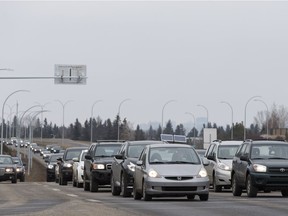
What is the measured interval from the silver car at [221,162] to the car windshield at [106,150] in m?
3.52

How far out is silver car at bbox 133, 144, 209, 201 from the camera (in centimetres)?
2475

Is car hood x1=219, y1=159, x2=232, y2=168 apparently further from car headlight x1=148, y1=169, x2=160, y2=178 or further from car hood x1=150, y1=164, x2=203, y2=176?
car headlight x1=148, y1=169, x2=160, y2=178

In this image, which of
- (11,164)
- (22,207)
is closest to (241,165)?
→ (22,207)

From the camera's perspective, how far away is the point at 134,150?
2998cm

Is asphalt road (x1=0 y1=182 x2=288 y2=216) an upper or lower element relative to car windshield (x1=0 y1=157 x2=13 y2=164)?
lower

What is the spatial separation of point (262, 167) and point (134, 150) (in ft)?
14.5

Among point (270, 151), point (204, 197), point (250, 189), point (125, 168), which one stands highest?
point (270, 151)

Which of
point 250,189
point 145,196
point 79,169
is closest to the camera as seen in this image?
point 145,196

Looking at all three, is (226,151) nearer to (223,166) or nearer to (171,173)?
(223,166)

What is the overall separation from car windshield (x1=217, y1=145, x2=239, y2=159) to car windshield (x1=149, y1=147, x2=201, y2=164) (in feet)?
28.5

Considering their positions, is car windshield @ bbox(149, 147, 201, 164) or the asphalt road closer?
the asphalt road

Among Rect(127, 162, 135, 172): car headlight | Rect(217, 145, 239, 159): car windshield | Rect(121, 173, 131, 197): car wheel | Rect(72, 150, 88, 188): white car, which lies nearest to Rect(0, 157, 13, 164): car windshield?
Rect(72, 150, 88, 188): white car

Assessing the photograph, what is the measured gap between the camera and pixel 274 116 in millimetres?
169125

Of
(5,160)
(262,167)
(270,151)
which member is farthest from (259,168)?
(5,160)
